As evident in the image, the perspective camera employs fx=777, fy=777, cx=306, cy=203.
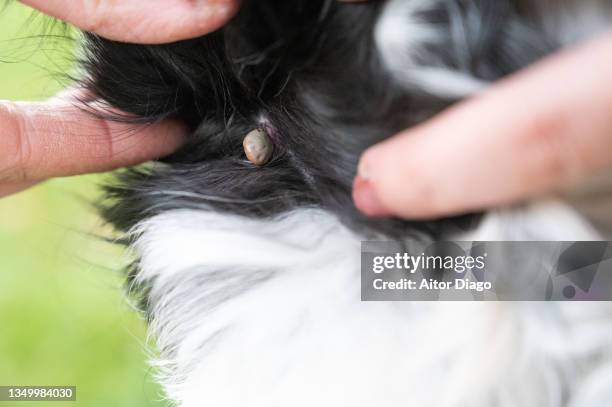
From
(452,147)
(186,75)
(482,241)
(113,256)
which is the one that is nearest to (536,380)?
(482,241)

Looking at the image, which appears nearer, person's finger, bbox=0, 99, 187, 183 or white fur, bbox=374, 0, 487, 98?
white fur, bbox=374, 0, 487, 98

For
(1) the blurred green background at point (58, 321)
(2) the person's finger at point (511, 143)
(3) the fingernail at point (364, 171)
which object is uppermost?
(2) the person's finger at point (511, 143)

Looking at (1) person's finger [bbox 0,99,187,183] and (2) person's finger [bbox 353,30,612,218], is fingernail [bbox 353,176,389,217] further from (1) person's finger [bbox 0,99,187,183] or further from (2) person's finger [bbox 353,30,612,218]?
(1) person's finger [bbox 0,99,187,183]

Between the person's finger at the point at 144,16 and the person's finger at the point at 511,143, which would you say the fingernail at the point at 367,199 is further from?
the person's finger at the point at 144,16

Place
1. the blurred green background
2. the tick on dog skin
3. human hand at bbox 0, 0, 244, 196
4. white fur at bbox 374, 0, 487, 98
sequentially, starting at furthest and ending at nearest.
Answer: the blurred green background < human hand at bbox 0, 0, 244, 196 < the tick on dog skin < white fur at bbox 374, 0, 487, 98

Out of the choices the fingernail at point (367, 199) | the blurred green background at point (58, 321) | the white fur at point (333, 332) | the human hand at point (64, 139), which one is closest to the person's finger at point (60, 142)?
the human hand at point (64, 139)

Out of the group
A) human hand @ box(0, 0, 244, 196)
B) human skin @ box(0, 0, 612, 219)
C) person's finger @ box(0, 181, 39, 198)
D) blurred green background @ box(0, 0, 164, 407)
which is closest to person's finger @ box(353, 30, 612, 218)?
human skin @ box(0, 0, 612, 219)

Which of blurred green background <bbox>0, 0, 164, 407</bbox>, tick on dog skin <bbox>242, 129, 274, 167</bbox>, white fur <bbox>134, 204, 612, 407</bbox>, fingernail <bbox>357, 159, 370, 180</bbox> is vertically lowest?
blurred green background <bbox>0, 0, 164, 407</bbox>

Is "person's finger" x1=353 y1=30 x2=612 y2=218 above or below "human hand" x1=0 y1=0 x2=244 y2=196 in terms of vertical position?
above
